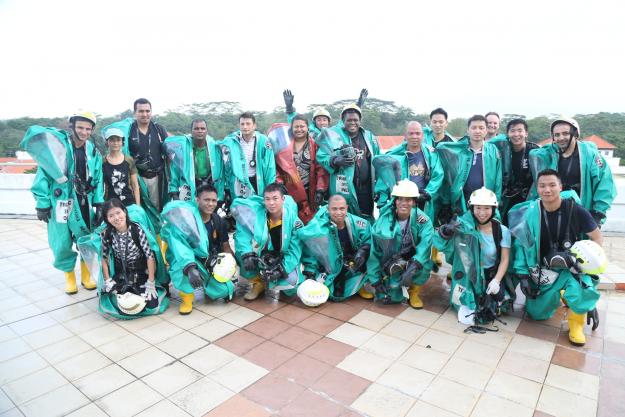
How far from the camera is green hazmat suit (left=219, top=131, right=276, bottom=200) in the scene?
430 centimetres

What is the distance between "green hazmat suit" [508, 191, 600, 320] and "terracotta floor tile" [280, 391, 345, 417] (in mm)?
1892

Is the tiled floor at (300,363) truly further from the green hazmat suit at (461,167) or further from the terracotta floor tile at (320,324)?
the green hazmat suit at (461,167)

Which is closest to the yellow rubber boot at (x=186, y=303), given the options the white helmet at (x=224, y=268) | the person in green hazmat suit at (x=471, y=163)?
the white helmet at (x=224, y=268)

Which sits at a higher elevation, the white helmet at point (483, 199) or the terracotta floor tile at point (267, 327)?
the white helmet at point (483, 199)

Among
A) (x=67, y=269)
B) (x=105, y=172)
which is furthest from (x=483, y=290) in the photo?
(x=67, y=269)

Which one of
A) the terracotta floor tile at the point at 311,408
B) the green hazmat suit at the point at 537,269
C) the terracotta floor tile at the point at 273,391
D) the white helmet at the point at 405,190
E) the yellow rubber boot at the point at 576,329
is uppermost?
the white helmet at the point at 405,190

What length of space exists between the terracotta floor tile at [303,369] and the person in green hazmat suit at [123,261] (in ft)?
4.73

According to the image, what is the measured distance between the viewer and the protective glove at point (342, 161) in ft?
13.4

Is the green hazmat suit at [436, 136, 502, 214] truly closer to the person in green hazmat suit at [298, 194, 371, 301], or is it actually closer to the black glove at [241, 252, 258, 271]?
the person in green hazmat suit at [298, 194, 371, 301]

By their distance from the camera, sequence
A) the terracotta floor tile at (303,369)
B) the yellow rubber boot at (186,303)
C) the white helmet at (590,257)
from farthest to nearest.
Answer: the yellow rubber boot at (186,303)
the white helmet at (590,257)
the terracotta floor tile at (303,369)

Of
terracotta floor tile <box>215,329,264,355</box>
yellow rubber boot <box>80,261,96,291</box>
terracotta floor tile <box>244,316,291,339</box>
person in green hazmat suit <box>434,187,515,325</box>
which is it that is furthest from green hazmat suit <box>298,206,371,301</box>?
yellow rubber boot <box>80,261,96,291</box>

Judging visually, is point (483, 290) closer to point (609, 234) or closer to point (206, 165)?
point (206, 165)

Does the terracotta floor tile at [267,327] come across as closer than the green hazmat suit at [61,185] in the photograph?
Yes

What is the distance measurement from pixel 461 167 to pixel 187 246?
268 cm
